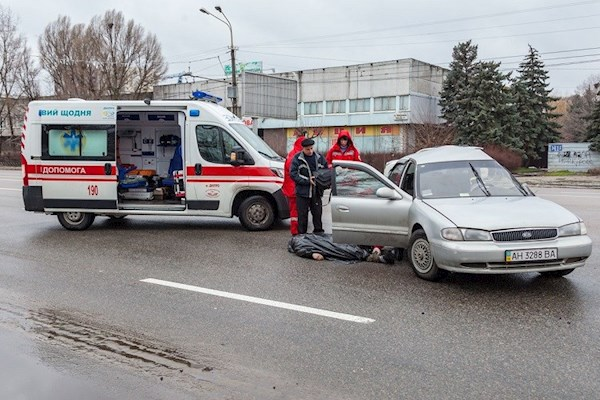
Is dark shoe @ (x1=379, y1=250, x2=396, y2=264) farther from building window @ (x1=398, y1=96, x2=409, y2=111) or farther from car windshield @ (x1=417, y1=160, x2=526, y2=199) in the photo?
building window @ (x1=398, y1=96, x2=409, y2=111)

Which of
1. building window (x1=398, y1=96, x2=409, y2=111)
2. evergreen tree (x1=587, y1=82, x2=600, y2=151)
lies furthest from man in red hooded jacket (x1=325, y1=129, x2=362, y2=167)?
building window (x1=398, y1=96, x2=409, y2=111)

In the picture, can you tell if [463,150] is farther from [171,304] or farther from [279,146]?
[279,146]

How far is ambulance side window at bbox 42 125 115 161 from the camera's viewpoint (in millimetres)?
10352

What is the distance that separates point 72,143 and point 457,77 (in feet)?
142

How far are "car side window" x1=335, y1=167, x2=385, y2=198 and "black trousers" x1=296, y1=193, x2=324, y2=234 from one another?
127 cm

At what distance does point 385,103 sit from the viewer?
5534 centimetres

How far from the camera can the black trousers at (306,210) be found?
8.95 metres

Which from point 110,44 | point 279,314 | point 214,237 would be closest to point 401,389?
point 279,314

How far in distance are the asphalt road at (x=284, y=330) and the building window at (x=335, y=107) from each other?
169 ft

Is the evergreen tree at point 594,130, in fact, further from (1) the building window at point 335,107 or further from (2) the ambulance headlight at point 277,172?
(2) the ambulance headlight at point 277,172

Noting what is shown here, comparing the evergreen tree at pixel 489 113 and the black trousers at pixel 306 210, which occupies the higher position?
the evergreen tree at pixel 489 113

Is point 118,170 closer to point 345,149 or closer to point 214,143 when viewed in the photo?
point 214,143

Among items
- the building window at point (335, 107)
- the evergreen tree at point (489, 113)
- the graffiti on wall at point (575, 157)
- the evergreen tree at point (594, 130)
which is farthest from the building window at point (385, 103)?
the evergreen tree at point (594, 130)

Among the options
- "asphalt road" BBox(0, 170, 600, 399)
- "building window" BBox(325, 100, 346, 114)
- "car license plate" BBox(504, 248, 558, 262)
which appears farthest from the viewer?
"building window" BBox(325, 100, 346, 114)
